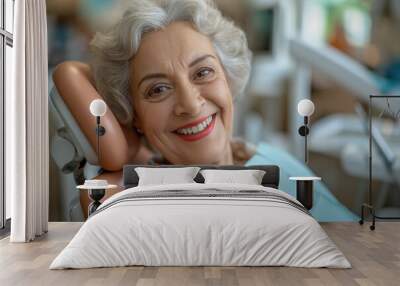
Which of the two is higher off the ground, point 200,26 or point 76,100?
point 200,26

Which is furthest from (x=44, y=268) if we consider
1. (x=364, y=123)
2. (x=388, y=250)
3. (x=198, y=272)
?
(x=364, y=123)

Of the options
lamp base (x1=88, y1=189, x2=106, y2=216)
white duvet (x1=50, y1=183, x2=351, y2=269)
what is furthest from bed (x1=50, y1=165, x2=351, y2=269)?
lamp base (x1=88, y1=189, x2=106, y2=216)

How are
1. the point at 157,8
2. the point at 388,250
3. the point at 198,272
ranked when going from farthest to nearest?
the point at 157,8 → the point at 388,250 → the point at 198,272

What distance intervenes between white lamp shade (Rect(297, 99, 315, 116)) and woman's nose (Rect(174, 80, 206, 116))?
120 cm

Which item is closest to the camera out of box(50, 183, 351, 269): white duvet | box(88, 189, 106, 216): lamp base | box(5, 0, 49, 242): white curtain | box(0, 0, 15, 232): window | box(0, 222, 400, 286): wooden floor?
box(0, 222, 400, 286): wooden floor

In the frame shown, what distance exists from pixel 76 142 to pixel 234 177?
2.15m

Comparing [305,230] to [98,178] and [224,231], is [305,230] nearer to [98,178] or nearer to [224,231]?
[224,231]

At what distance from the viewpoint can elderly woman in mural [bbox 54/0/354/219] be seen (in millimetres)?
7789

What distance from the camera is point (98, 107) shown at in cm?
749

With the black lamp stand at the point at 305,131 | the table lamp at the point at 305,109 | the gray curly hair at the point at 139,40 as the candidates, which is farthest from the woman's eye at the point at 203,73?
the black lamp stand at the point at 305,131

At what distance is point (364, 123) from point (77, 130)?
11.7 feet

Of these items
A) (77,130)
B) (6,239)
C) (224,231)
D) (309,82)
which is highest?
(309,82)

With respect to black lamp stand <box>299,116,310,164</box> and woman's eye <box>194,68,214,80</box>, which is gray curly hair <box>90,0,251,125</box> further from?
black lamp stand <box>299,116,310,164</box>

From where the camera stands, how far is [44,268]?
16.0 feet
